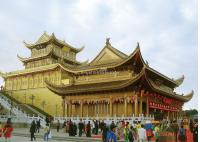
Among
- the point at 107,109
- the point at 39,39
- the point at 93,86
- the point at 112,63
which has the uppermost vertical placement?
the point at 39,39

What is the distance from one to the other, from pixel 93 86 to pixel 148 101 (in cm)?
554

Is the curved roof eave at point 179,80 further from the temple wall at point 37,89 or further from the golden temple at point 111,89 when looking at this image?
the temple wall at point 37,89

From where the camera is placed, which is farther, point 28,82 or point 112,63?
point 28,82

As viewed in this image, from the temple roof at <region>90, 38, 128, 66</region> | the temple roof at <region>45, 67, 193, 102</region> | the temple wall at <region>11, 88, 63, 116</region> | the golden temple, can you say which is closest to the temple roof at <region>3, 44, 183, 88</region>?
the golden temple

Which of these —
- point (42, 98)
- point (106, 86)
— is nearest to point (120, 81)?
point (106, 86)

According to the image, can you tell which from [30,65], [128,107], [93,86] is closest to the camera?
[128,107]

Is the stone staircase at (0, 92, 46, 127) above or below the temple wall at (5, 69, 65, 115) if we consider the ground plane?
below

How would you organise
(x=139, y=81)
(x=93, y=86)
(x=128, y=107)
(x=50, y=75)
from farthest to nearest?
(x=50, y=75) < (x=93, y=86) < (x=128, y=107) < (x=139, y=81)

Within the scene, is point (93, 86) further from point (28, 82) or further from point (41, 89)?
point (28, 82)

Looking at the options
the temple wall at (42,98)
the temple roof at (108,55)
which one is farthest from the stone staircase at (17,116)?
the temple roof at (108,55)

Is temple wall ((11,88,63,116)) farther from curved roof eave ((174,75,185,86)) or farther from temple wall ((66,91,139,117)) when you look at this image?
curved roof eave ((174,75,185,86))

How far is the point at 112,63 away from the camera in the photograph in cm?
3116

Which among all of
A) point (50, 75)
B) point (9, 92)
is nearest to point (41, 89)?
point (50, 75)

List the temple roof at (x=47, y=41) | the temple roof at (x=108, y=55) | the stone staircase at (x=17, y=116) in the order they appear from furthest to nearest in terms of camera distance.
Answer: the temple roof at (x=47, y=41) → the temple roof at (x=108, y=55) → the stone staircase at (x=17, y=116)
